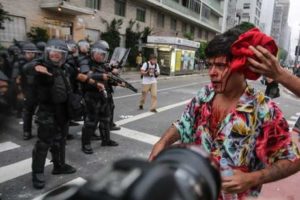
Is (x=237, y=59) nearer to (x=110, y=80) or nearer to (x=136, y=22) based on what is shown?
(x=110, y=80)

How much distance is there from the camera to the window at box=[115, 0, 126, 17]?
80.0 ft

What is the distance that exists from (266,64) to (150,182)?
34.7 inches

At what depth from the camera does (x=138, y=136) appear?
6.54m

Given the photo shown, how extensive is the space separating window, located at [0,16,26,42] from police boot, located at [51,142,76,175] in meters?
12.9

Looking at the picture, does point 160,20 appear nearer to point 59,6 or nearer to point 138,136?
point 59,6

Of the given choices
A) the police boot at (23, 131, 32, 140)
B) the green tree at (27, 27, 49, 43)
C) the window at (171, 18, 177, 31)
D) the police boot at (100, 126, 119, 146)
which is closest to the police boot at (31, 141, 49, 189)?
the police boot at (100, 126, 119, 146)

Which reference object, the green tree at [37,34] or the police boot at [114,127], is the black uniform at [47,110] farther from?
the green tree at [37,34]

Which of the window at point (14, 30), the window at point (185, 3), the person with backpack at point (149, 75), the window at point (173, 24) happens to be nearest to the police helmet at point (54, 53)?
the person with backpack at point (149, 75)

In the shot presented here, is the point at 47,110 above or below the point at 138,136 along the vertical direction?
above

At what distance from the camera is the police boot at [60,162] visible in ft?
14.3

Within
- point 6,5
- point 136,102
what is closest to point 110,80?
point 136,102

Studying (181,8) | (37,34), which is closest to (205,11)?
(181,8)

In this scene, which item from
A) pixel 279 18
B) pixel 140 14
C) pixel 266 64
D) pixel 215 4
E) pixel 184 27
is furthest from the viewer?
pixel 279 18

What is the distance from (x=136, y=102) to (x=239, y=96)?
28.9 ft
